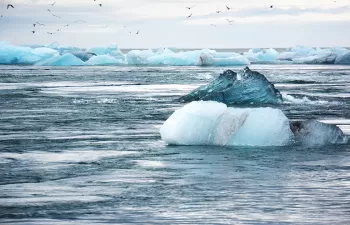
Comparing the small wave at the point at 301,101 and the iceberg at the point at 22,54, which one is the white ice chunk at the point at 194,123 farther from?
the iceberg at the point at 22,54

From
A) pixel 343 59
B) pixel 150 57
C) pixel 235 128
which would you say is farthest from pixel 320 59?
pixel 235 128

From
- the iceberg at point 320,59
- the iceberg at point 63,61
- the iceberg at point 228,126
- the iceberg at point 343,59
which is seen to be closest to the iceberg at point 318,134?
the iceberg at point 228,126

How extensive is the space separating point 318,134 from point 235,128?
150cm

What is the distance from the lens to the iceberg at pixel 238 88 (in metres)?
24.3

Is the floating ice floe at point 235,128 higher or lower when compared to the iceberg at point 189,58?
higher

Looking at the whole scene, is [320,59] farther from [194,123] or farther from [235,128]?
[194,123]

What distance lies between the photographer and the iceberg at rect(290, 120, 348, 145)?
15250 mm

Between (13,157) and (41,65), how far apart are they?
6076 cm

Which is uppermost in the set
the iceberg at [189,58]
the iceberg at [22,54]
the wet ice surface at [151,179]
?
the wet ice surface at [151,179]

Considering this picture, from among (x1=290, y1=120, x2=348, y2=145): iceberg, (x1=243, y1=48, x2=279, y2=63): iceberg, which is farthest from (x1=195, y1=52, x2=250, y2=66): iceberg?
(x1=290, y1=120, x2=348, y2=145): iceberg

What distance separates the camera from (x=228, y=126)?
1495 centimetres

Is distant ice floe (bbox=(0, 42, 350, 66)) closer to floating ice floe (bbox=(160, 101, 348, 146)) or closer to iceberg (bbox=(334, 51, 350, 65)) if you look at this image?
iceberg (bbox=(334, 51, 350, 65))

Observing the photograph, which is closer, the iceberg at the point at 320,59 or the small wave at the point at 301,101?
the small wave at the point at 301,101

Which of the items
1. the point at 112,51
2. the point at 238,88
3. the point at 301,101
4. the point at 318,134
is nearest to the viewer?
the point at 318,134
